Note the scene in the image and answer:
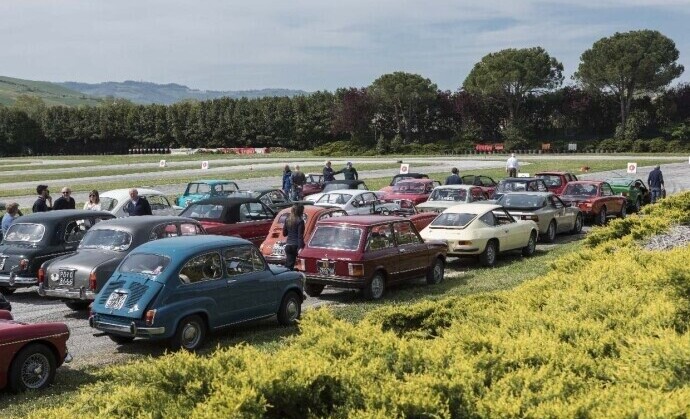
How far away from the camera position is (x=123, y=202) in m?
21.2

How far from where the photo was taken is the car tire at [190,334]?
10469mm

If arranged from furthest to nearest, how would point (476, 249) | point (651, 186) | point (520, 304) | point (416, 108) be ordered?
point (416, 108), point (651, 186), point (476, 249), point (520, 304)

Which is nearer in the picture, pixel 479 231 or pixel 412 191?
pixel 479 231

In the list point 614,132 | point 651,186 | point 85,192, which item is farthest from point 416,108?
point 651,186

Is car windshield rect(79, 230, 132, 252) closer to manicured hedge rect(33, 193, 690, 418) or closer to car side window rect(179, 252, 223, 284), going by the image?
car side window rect(179, 252, 223, 284)

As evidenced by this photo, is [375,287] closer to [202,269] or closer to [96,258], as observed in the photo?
[202,269]

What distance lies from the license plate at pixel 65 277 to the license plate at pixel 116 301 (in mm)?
2415

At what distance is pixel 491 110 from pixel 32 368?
8577 cm

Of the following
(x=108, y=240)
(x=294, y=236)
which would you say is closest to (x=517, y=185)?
(x=294, y=236)

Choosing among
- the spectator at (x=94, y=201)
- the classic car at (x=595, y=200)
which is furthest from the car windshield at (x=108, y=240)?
the classic car at (x=595, y=200)

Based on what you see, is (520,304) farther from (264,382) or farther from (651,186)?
(651,186)

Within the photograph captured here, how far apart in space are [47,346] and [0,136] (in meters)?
118

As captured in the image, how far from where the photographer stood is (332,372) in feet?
18.1

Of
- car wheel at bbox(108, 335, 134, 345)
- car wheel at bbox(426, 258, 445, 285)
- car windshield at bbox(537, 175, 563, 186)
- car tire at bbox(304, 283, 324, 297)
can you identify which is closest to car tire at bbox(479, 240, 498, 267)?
car wheel at bbox(426, 258, 445, 285)
